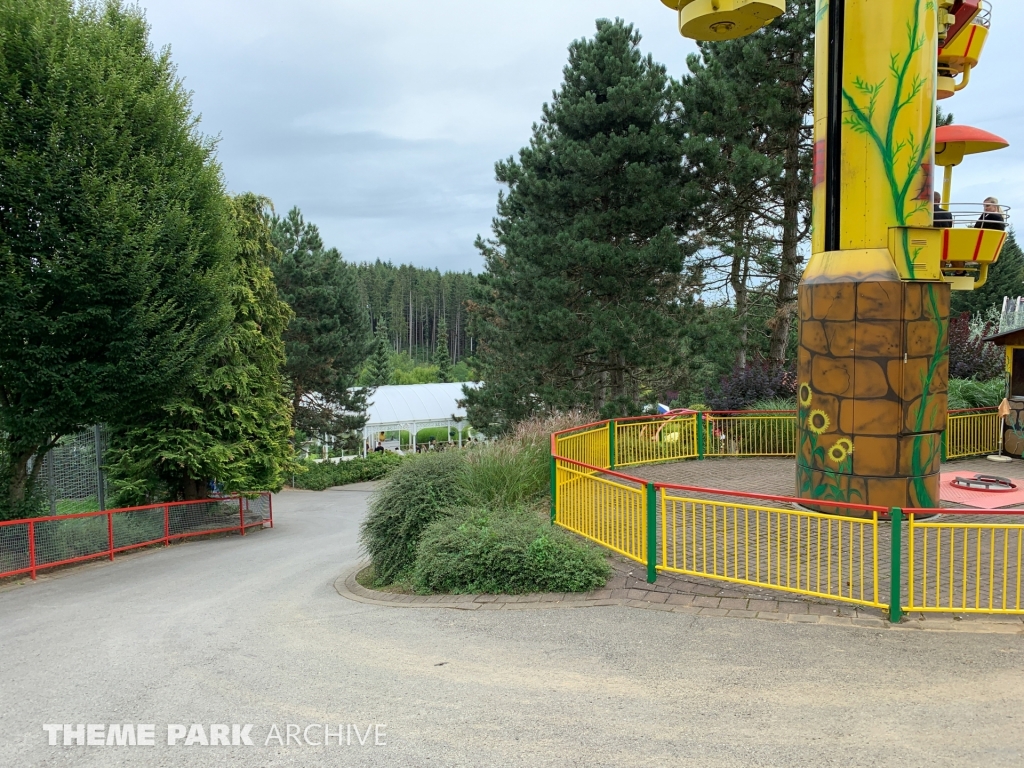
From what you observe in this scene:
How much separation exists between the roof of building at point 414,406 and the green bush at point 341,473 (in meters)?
6.26

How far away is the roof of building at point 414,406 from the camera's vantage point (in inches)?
1858

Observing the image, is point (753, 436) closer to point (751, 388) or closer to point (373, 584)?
point (751, 388)

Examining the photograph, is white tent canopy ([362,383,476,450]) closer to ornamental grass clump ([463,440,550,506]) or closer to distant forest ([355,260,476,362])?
ornamental grass clump ([463,440,550,506])

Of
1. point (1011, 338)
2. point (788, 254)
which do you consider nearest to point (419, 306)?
point (788, 254)

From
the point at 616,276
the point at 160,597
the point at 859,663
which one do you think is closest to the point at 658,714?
the point at 859,663

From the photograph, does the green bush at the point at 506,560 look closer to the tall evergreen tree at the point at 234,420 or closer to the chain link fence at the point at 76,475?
the tall evergreen tree at the point at 234,420

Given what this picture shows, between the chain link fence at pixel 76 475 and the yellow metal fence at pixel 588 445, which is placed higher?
the yellow metal fence at pixel 588 445

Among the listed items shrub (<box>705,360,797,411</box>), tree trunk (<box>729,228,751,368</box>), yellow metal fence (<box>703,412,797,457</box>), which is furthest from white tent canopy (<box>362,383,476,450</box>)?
yellow metal fence (<box>703,412,797,457</box>)

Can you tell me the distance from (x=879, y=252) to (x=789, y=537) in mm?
5148

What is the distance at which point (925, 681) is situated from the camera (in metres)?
5.25

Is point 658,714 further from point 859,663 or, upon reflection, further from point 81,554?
point 81,554

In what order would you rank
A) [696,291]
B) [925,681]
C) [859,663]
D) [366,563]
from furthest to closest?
[696,291], [366,563], [859,663], [925,681]

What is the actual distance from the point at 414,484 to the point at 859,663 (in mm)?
6723

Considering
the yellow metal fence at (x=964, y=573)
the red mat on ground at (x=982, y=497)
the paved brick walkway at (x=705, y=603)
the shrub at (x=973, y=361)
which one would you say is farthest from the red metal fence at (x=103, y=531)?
the shrub at (x=973, y=361)
